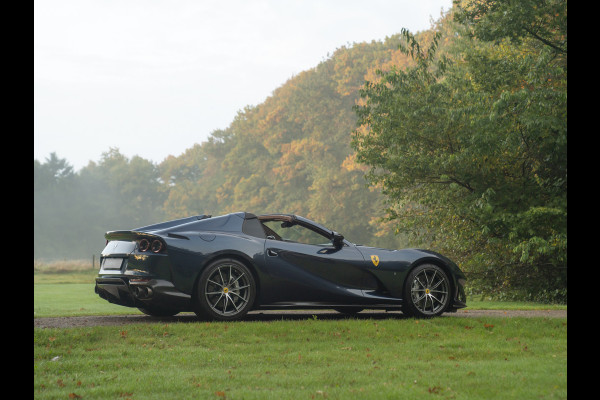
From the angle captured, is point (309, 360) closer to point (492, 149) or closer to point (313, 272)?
point (313, 272)

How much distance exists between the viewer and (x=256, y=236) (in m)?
9.73

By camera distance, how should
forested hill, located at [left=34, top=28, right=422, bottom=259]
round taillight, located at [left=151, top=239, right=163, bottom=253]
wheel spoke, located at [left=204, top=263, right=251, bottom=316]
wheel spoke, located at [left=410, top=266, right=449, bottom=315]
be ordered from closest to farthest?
round taillight, located at [left=151, top=239, right=163, bottom=253], wheel spoke, located at [left=204, top=263, right=251, bottom=316], wheel spoke, located at [left=410, top=266, right=449, bottom=315], forested hill, located at [left=34, top=28, right=422, bottom=259]

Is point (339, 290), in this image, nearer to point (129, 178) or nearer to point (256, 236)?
point (256, 236)

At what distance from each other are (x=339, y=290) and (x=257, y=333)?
1.73 m

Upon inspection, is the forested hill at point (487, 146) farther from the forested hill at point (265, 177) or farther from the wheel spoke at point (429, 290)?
the forested hill at point (265, 177)

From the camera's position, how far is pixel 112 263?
9484 mm

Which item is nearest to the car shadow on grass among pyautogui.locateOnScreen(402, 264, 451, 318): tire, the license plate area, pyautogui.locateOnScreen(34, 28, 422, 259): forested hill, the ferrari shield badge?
pyautogui.locateOnScreen(402, 264, 451, 318): tire

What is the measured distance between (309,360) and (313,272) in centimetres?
276

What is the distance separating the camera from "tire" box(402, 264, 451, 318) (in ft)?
33.3

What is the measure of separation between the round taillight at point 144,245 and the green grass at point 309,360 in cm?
99

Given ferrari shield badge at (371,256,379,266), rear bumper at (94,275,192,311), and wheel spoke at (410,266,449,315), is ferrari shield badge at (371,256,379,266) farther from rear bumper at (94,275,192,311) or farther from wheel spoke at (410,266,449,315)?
rear bumper at (94,275,192,311)

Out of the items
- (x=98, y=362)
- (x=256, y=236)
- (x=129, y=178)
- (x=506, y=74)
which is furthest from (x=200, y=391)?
(x=129, y=178)

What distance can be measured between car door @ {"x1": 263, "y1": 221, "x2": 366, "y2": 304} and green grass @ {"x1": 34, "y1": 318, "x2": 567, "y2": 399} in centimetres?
48

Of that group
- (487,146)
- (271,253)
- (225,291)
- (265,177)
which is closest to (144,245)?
(225,291)
